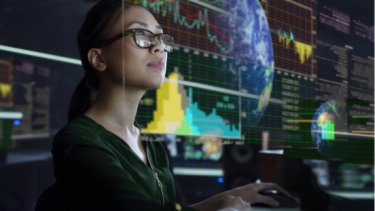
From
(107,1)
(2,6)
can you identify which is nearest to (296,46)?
(107,1)

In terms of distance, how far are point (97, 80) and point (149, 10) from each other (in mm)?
195

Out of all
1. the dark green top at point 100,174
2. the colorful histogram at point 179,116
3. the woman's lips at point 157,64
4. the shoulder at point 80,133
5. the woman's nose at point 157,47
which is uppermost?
the woman's nose at point 157,47

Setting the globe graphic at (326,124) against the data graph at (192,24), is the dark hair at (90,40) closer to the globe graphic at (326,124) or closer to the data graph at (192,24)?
the data graph at (192,24)

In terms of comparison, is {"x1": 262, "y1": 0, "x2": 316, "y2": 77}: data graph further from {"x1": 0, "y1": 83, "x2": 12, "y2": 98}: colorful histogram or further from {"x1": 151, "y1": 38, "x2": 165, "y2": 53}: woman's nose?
{"x1": 0, "y1": 83, "x2": 12, "y2": 98}: colorful histogram

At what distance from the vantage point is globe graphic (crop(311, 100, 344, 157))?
1.39 metres

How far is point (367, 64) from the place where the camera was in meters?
1.65

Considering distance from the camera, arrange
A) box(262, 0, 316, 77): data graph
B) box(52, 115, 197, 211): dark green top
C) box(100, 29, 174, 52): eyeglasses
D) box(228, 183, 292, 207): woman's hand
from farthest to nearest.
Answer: box(262, 0, 316, 77): data graph
box(228, 183, 292, 207): woman's hand
box(100, 29, 174, 52): eyeglasses
box(52, 115, 197, 211): dark green top

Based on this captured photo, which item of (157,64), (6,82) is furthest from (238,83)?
(6,82)

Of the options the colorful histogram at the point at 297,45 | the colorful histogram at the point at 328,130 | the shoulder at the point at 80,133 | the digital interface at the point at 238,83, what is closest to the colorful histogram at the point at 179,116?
the digital interface at the point at 238,83

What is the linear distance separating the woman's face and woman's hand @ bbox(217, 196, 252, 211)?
0.32 metres

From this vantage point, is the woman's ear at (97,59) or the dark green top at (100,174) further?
the woman's ear at (97,59)

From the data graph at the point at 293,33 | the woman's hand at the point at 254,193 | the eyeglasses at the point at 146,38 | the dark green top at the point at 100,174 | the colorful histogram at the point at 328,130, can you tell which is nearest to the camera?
the dark green top at the point at 100,174

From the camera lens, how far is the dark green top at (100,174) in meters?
0.88

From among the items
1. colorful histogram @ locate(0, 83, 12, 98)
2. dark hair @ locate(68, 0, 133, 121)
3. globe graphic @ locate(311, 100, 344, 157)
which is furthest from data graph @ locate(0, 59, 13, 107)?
globe graphic @ locate(311, 100, 344, 157)
